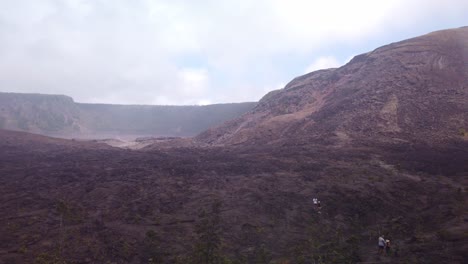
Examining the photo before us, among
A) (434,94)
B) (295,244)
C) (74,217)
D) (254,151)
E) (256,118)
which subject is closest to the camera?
(295,244)

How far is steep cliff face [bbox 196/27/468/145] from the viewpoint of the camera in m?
33.8

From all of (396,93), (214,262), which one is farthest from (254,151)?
(214,262)

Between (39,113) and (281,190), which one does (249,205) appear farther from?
(39,113)

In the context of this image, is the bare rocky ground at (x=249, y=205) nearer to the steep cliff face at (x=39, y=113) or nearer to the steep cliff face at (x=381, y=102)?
the steep cliff face at (x=381, y=102)

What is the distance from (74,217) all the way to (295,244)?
981 centimetres

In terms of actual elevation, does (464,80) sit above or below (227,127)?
above

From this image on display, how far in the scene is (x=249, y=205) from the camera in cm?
1948

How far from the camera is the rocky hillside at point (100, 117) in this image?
86.0m

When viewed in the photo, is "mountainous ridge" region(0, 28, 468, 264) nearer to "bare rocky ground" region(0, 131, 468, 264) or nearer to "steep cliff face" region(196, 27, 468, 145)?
"bare rocky ground" region(0, 131, 468, 264)

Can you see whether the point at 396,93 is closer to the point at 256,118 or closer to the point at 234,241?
the point at 256,118

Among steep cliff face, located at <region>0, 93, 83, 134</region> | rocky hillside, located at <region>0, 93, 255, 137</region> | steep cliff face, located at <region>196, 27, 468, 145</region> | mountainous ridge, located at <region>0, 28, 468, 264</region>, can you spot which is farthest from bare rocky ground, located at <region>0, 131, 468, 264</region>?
steep cliff face, located at <region>0, 93, 83, 134</region>

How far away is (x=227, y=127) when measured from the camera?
52.6m

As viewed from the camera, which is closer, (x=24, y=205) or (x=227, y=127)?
(x=24, y=205)

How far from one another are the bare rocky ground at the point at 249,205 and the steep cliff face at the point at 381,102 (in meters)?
4.38
